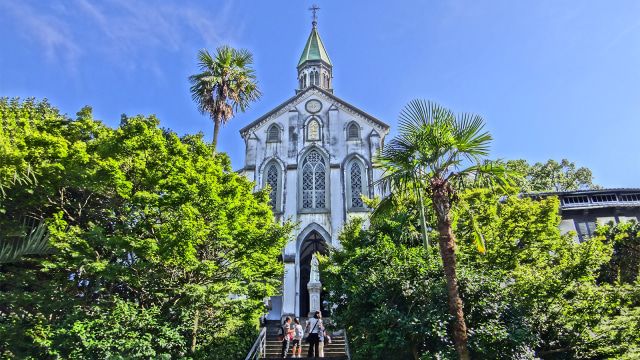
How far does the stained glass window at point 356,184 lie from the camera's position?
957 inches

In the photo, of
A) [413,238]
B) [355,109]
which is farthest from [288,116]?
[413,238]

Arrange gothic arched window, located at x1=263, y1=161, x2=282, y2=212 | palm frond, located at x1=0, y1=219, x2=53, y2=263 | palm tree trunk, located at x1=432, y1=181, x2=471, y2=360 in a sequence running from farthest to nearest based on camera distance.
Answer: gothic arched window, located at x1=263, y1=161, x2=282, y2=212 < palm frond, located at x1=0, y1=219, x2=53, y2=263 < palm tree trunk, located at x1=432, y1=181, x2=471, y2=360

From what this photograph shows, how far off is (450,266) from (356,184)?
1646cm

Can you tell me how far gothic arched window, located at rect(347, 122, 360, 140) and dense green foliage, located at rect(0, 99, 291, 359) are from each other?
13.1 metres

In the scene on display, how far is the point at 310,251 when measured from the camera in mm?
27844

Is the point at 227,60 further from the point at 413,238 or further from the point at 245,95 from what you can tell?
the point at 413,238

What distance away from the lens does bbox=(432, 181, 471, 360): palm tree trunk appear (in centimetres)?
809

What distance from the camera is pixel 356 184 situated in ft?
81.3

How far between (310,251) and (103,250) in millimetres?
17057

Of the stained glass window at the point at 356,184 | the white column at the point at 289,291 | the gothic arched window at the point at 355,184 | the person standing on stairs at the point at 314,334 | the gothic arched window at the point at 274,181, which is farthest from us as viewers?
the gothic arched window at the point at 274,181

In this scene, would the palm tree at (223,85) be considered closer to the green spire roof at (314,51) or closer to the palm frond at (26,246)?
the palm frond at (26,246)

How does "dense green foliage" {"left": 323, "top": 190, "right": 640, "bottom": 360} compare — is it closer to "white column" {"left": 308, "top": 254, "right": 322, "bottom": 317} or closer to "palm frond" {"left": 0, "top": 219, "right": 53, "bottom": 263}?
"palm frond" {"left": 0, "top": 219, "right": 53, "bottom": 263}

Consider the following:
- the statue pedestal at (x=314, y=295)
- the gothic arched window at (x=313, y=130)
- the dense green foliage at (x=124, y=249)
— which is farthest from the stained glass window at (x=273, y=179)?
the dense green foliage at (x=124, y=249)

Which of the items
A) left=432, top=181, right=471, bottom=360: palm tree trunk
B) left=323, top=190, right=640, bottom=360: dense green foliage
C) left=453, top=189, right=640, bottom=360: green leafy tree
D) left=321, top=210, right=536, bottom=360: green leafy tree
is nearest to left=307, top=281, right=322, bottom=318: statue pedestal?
left=323, top=190, right=640, bottom=360: dense green foliage
